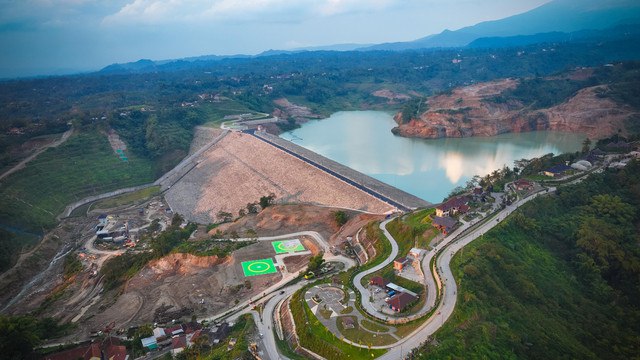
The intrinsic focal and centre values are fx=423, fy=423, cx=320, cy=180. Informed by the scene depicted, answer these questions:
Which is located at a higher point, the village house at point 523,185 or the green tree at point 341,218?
the village house at point 523,185

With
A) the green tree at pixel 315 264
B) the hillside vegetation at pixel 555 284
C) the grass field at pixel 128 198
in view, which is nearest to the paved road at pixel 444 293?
the hillside vegetation at pixel 555 284

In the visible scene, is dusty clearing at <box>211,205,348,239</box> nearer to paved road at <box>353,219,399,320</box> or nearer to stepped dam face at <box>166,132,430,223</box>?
stepped dam face at <box>166,132,430,223</box>

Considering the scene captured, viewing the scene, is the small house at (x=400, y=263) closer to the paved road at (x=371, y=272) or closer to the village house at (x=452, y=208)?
the paved road at (x=371, y=272)

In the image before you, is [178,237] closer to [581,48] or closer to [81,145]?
[81,145]

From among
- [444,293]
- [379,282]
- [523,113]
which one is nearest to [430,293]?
[444,293]

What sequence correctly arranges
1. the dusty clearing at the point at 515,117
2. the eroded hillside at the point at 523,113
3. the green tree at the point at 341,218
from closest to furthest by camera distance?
the green tree at the point at 341,218
the dusty clearing at the point at 515,117
the eroded hillside at the point at 523,113

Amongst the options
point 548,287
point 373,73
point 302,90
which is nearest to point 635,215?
point 548,287

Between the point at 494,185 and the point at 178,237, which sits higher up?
the point at 494,185
